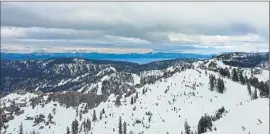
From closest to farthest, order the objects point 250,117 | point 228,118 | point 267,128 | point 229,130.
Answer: point 267,128 < point 229,130 < point 250,117 < point 228,118

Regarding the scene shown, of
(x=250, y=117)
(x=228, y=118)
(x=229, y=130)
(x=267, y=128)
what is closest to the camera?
(x=267, y=128)

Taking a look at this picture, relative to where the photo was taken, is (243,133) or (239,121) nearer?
(243,133)

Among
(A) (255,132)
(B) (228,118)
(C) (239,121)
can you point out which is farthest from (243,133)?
(B) (228,118)

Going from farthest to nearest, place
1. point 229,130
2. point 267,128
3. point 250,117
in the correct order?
point 250,117, point 229,130, point 267,128

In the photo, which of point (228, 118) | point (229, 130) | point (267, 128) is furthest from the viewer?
point (228, 118)

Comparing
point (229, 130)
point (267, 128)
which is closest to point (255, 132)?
point (267, 128)

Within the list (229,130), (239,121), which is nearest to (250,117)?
(239,121)

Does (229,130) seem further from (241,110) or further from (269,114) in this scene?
(241,110)

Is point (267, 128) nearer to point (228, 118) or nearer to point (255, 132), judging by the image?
point (255, 132)

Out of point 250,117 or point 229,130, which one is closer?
point 229,130
